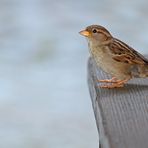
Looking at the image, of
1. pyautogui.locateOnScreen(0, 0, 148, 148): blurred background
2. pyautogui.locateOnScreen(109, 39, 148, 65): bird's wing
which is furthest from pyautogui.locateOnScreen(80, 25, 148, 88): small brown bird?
pyautogui.locateOnScreen(0, 0, 148, 148): blurred background

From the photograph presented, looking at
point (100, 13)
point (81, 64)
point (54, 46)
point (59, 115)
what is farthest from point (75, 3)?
point (59, 115)

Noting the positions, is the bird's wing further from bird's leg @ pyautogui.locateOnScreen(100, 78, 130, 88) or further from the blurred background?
the blurred background

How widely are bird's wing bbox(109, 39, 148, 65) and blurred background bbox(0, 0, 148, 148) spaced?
175 cm

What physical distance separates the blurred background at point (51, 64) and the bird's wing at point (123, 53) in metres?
1.75

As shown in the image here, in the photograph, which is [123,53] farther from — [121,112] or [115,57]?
[121,112]

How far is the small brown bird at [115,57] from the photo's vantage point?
7.54ft

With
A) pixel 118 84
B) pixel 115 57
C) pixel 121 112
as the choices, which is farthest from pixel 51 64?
pixel 121 112

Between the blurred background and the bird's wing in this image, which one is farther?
the blurred background

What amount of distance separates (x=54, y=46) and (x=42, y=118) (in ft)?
3.81

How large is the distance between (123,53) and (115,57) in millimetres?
39

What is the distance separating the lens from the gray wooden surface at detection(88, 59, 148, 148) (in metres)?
1.54

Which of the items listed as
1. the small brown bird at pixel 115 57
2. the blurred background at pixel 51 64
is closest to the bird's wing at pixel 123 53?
the small brown bird at pixel 115 57

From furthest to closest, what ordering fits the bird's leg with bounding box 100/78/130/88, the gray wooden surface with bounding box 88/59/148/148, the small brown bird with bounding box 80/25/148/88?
the small brown bird with bounding box 80/25/148/88 < the bird's leg with bounding box 100/78/130/88 < the gray wooden surface with bounding box 88/59/148/148

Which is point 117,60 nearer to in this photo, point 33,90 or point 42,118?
point 42,118
